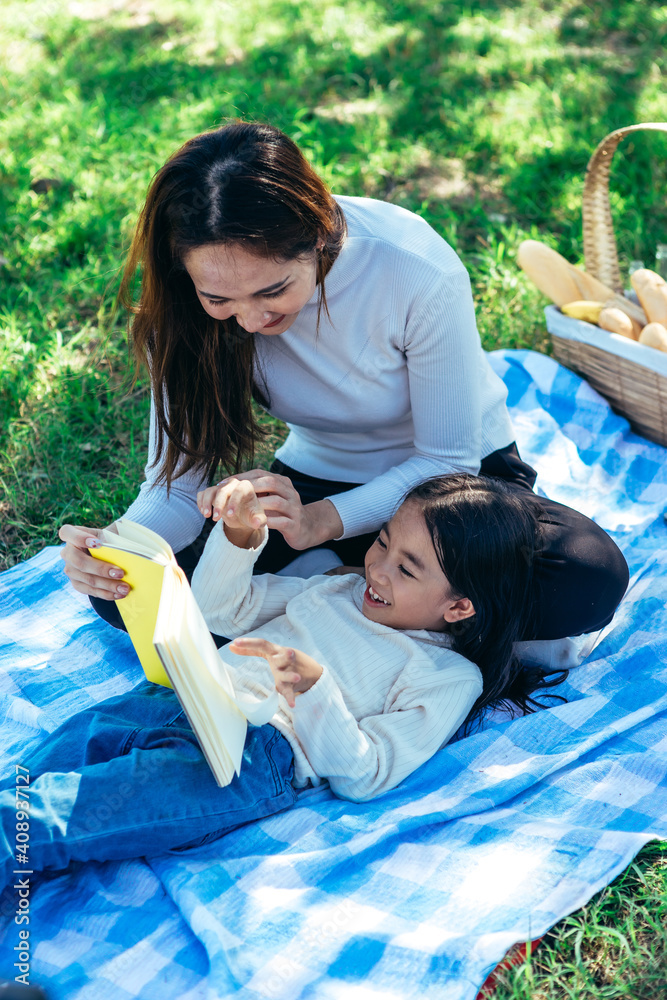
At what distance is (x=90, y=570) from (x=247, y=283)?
0.67 metres

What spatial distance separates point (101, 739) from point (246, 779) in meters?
0.33

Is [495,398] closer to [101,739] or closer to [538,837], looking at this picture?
[538,837]

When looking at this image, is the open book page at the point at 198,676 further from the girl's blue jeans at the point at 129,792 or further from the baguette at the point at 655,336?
the baguette at the point at 655,336

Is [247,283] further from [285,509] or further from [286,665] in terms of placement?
[286,665]

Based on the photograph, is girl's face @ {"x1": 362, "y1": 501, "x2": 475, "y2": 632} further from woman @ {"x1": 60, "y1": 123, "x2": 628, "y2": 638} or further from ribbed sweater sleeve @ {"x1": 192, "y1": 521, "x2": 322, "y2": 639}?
ribbed sweater sleeve @ {"x1": 192, "y1": 521, "x2": 322, "y2": 639}

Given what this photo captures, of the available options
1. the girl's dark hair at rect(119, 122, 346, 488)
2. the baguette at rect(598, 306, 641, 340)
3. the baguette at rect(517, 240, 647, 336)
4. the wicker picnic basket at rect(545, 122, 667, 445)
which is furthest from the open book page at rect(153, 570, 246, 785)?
the baguette at rect(517, 240, 647, 336)

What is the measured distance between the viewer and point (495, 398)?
2465 millimetres

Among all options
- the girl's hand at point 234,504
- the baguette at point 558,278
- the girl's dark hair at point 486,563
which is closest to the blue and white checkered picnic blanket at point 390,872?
the girl's dark hair at point 486,563

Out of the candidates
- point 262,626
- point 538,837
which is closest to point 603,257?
point 262,626

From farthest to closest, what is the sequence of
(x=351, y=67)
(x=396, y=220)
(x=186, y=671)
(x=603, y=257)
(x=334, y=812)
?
(x=351, y=67)
(x=603, y=257)
(x=396, y=220)
(x=334, y=812)
(x=186, y=671)

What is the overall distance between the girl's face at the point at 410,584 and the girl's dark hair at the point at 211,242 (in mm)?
457

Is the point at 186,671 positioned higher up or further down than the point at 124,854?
higher up

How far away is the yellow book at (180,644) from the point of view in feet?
4.81

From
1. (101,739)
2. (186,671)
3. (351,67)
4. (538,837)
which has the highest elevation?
(351,67)
